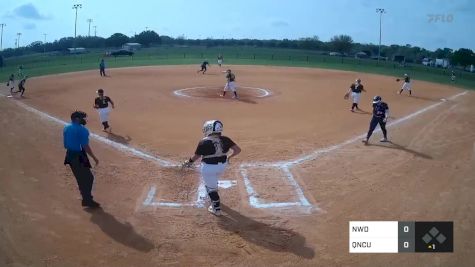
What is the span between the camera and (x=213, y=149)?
7.39 m

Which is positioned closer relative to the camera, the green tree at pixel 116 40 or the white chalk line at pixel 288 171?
the white chalk line at pixel 288 171

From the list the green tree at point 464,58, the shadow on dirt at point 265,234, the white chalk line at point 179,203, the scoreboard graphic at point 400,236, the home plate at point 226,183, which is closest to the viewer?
the scoreboard graphic at point 400,236

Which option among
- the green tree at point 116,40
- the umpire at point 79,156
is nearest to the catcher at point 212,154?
the umpire at point 79,156

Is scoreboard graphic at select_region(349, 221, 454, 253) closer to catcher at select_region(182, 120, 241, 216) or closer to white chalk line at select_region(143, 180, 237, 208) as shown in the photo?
catcher at select_region(182, 120, 241, 216)

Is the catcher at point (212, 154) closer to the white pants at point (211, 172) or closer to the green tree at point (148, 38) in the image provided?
the white pants at point (211, 172)

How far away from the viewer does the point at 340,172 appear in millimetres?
10188

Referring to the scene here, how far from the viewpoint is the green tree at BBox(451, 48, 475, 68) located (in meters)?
72.2

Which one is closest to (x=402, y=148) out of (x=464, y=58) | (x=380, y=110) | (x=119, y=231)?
(x=380, y=110)

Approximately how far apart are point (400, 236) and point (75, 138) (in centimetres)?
608

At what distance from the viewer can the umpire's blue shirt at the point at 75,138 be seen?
7730 millimetres

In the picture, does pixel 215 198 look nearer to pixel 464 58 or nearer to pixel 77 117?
pixel 77 117

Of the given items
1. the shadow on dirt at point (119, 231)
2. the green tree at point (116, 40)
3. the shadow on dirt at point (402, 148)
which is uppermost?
the green tree at point (116, 40)

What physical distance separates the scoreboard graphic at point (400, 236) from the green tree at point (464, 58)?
7676cm

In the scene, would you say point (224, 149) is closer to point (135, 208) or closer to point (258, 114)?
point (135, 208)
